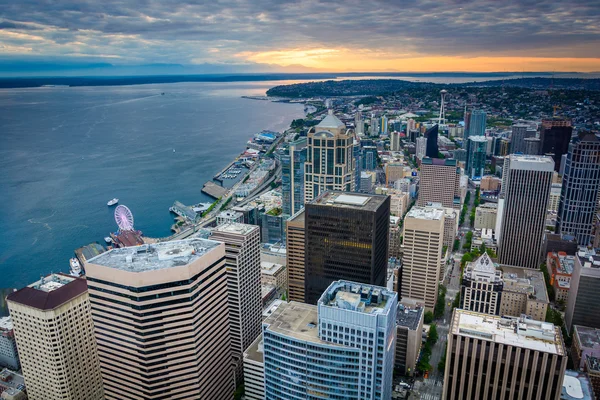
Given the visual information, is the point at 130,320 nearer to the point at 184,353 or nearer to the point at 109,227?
the point at 184,353

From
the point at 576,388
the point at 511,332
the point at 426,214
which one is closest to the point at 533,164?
the point at 426,214

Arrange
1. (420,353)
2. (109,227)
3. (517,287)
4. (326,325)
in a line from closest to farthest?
(326,325)
(420,353)
(517,287)
(109,227)

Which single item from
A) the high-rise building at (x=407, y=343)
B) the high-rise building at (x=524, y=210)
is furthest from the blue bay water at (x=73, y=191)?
the high-rise building at (x=524, y=210)

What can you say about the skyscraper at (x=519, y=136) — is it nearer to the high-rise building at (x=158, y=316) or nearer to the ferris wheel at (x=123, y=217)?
the ferris wheel at (x=123, y=217)

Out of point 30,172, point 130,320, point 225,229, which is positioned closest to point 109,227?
point 30,172

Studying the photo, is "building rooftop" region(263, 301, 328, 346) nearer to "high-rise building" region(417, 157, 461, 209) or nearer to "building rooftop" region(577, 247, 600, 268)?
"building rooftop" region(577, 247, 600, 268)

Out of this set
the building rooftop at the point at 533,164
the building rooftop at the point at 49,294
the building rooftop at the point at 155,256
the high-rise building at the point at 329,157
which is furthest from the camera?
the building rooftop at the point at 533,164

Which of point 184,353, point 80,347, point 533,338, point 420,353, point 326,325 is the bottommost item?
point 420,353
